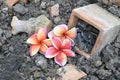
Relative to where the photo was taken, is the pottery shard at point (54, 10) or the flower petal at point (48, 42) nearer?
the flower petal at point (48, 42)

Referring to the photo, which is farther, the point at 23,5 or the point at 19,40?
the point at 23,5

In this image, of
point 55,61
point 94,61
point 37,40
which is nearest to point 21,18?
point 37,40

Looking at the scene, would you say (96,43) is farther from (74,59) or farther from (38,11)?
(38,11)

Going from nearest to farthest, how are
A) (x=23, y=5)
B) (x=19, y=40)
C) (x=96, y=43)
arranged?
(x=96, y=43) < (x=19, y=40) < (x=23, y=5)

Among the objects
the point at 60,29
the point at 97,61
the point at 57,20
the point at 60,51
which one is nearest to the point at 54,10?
the point at 57,20

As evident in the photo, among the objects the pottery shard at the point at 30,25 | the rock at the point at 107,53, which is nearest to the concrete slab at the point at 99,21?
the rock at the point at 107,53

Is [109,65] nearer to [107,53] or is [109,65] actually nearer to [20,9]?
[107,53]

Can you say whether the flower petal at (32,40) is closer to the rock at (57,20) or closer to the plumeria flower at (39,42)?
the plumeria flower at (39,42)
